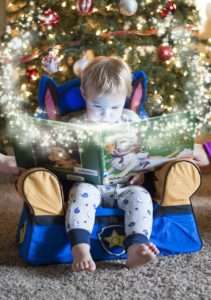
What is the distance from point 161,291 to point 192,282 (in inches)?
3.7

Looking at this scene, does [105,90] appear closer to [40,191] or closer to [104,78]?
[104,78]

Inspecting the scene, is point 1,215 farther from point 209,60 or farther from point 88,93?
point 209,60

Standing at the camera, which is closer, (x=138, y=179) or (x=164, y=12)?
(x=138, y=179)

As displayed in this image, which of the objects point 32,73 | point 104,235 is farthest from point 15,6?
point 104,235

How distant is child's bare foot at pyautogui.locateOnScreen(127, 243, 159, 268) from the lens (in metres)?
1.32

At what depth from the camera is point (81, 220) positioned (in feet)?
4.53

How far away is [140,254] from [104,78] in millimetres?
496

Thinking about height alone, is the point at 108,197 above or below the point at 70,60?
below

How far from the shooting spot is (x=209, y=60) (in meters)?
2.49

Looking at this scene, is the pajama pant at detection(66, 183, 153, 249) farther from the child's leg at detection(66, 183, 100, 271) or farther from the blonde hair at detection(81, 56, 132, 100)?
the blonde hair at detection(81, 56, 132, 100)

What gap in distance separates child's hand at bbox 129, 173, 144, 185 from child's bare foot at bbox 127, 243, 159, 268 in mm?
239

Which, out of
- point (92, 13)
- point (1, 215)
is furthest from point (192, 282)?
point (92, 13)

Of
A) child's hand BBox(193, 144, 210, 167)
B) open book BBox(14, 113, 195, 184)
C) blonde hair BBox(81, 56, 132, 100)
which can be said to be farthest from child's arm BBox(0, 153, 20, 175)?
child's hand BBox(193, 144, 210, 167)

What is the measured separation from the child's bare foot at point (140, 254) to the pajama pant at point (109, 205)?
0.02 metres
